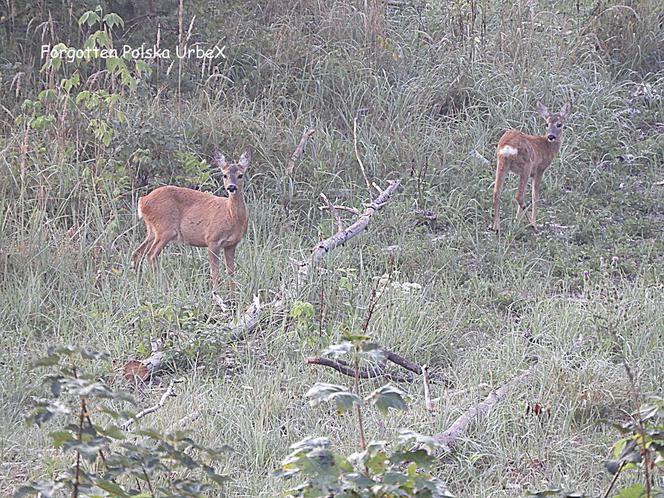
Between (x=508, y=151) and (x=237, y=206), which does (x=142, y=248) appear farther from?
(x=508, y=151)

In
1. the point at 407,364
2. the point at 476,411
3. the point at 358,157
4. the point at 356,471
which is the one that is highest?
the point at 356,471

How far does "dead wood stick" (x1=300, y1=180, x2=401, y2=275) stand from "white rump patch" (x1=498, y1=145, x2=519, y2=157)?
111 centimetres

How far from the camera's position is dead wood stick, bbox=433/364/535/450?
4.43 metres

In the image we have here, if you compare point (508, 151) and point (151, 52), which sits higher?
point (151, 52)

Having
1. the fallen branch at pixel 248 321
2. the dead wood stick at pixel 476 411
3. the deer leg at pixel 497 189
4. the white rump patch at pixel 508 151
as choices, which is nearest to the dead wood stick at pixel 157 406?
the fallen branch at pixel 248 321

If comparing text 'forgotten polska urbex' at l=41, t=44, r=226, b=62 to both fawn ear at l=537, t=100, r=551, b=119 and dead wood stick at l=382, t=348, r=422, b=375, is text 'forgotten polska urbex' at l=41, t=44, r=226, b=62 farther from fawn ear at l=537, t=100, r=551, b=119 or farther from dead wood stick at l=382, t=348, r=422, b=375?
dead wood stick at l=382, t=348, r=422, b=375

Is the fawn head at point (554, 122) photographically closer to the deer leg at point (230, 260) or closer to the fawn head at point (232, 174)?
the fawn head at point (232, 174)

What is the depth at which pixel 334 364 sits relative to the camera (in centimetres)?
486

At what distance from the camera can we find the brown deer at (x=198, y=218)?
6.87 meters

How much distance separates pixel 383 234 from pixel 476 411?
294cm

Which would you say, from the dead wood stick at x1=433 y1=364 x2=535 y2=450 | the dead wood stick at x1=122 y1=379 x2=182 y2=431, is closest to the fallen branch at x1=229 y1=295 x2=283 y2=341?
the dead wood stick at x1=122 y1=379 x2=182 y2=431

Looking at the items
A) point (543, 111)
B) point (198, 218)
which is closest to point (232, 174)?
point (198, 218)

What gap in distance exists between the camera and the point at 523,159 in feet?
26.7

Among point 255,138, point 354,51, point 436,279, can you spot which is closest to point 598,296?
point 436,279
